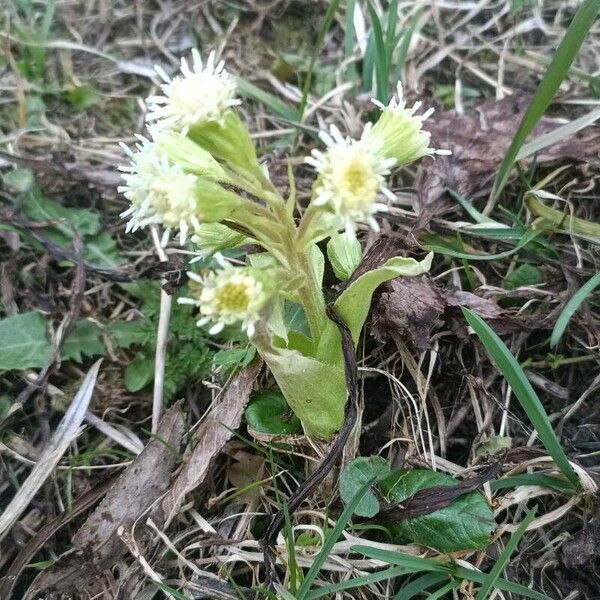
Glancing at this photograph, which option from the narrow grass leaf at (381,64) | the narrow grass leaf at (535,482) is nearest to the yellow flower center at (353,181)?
the narrow grass leaf at (535,482)

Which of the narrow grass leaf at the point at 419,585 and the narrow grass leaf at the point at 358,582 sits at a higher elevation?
the narrow grass leaf at the point at 358,582

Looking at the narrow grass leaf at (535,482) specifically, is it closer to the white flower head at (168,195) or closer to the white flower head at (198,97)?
the white flower head at (168,195)

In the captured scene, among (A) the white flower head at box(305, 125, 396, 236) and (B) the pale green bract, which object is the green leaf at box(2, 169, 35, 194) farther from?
(A) the white flower head at box(305, 125, 396, 236)

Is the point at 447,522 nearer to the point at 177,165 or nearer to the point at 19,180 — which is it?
the point at 177,165

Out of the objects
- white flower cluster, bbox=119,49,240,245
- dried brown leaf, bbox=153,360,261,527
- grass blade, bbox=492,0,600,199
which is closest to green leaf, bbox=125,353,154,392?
dried brown leaf, bbox=153,360,261,527

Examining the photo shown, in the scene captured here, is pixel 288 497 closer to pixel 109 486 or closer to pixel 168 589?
pixel 168 589
